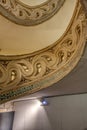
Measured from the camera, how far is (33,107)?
3814 mm

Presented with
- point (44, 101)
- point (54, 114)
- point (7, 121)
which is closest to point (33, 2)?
point (44, 101)

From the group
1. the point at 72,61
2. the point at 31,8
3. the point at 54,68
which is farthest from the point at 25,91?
the point at 31,8

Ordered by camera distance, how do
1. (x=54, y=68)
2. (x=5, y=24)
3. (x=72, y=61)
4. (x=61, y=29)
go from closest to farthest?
(x=72, y=61) < (x=54, y=68) < (x=61, y=29) < (x=5, y=24)

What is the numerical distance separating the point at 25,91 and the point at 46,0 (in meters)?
1.67

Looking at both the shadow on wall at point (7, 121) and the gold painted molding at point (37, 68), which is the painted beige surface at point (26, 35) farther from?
the shadow on wall at point (7, 121)

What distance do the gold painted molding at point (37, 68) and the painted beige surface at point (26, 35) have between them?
404 millimetres

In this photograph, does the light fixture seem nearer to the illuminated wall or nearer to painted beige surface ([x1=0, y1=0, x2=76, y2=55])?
the illuminated wall

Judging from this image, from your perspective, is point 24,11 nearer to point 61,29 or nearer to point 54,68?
point 61,29

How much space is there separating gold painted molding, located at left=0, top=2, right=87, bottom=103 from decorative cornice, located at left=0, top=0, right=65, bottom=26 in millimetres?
847

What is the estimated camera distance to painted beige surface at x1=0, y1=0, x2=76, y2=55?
3.36m

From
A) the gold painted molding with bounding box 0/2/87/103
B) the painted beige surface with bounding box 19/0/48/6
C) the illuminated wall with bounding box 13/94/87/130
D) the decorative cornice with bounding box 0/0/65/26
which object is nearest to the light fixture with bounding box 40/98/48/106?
the illuminated wall with bounding box 13/94/87/130

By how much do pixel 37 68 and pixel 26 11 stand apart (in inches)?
50.8

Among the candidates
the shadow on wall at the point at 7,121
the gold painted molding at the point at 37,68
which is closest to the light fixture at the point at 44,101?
the shadow on wall at the point at 7,121

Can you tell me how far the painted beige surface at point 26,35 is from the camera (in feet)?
11.0
